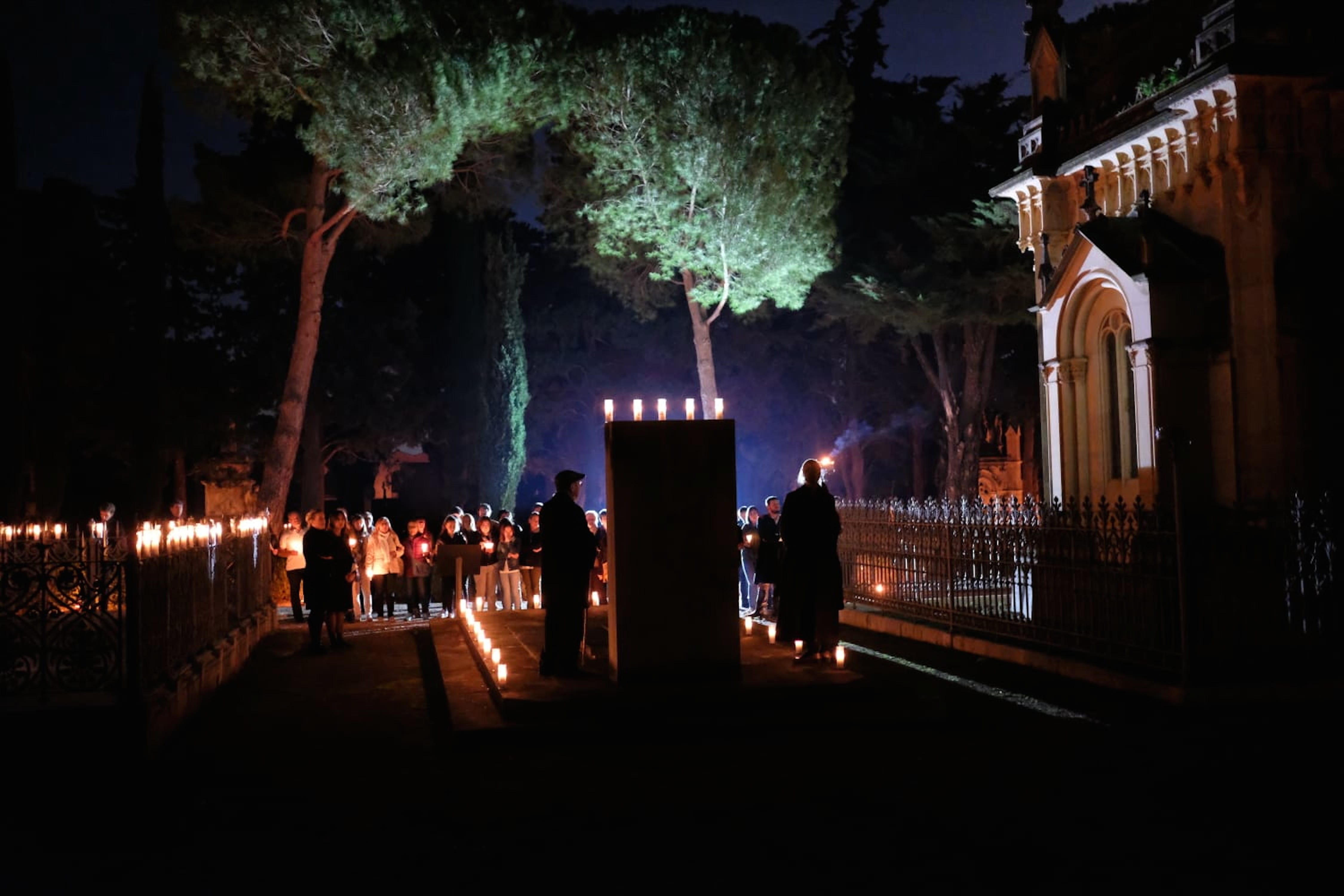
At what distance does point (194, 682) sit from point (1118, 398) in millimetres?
13194

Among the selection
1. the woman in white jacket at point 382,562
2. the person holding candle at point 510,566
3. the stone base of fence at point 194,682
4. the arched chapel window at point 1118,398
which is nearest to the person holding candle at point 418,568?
the woman in white jacket at point 382,562

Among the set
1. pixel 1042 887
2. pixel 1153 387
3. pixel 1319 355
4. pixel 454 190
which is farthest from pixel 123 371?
pixel 1042 887

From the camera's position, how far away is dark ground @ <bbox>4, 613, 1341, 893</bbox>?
5441mm

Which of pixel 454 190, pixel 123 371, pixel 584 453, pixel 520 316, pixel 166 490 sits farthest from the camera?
pixel 584 453

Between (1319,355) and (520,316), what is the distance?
27.3 m

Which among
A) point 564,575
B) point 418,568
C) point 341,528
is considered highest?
point 341,528

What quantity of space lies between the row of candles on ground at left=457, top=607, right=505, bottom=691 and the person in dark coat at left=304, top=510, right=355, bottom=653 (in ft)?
5.31

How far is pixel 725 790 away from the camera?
6754 millimetres

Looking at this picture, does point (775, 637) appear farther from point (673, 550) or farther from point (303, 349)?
point (303, 349)

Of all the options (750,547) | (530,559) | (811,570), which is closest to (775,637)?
(811,570)

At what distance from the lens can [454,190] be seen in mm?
25547

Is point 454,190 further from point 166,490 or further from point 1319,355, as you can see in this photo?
point 1319,355

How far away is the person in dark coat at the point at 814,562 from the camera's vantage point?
10.2 meters

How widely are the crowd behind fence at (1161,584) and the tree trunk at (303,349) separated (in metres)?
14.6
